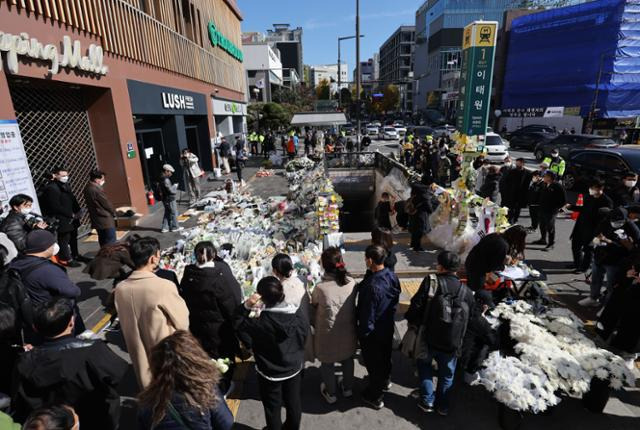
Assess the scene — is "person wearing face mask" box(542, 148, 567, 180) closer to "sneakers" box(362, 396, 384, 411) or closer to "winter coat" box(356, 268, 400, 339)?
"winter coat" box(356, 268, 400, 339)

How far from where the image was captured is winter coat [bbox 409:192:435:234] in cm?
688

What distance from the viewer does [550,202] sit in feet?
24.0

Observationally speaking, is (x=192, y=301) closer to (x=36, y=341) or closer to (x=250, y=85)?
(x=36, y=341)

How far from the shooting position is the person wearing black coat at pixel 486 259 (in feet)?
13.5

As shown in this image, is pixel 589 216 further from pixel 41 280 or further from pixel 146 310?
pixel 41 280

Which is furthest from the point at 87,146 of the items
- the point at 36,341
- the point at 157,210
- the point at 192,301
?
the point at 192,301

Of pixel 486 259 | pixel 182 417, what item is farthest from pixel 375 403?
pixel 182 417

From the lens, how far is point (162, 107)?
11961 mm

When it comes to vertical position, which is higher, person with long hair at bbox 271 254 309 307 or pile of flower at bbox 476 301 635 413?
person with long hair at bbox 271 254 309 307

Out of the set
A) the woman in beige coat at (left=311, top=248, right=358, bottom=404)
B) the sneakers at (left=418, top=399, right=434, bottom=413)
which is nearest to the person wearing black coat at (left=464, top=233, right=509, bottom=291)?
the sneakers at (left=418, top=399, right=434, bottom=413)

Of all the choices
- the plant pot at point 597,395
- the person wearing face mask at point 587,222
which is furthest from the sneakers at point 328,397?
the person wearing face mask at point 587,222

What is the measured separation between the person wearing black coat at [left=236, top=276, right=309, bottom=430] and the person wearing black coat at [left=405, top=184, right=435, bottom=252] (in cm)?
460

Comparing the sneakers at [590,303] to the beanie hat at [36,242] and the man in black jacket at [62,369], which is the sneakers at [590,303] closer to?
the man in black jacket at [62,369]

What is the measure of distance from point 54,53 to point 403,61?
344 feet
